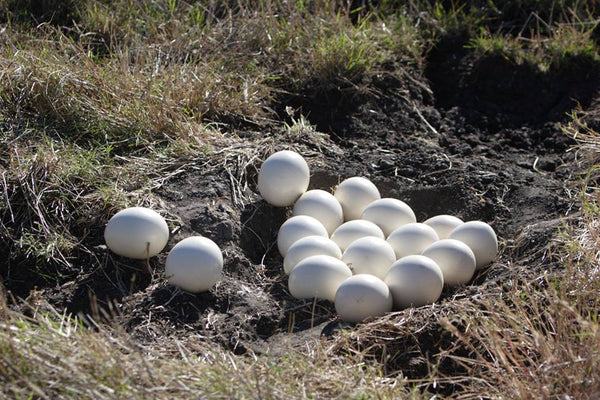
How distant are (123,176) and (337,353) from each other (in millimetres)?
1635

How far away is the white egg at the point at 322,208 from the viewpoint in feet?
14.5

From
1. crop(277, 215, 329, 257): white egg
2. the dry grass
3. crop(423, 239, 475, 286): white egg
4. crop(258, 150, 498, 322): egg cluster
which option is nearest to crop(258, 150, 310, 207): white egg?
crop(258, 150, 498, 322): egg cluster

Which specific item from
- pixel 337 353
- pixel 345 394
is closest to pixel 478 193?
pixel 337 353

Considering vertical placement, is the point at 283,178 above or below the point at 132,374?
below

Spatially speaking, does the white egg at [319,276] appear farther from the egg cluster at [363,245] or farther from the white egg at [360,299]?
the white egg at [360,299]

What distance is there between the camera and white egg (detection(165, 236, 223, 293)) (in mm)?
3875

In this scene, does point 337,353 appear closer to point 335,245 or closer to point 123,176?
point 335,245

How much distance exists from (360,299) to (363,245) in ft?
1.18

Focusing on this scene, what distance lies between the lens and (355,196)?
4.54m

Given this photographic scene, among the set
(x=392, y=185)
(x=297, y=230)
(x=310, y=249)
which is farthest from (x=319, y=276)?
(x=392, y=185)

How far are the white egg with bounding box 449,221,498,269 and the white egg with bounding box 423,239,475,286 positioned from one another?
0.38ft

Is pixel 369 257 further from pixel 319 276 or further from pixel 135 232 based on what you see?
pixel 135 232

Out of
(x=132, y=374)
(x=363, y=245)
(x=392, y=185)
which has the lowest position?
(x=392, y=185)

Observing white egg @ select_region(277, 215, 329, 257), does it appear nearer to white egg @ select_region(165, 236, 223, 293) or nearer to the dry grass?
white egg @ select_region(165, 236, 223, 293)
